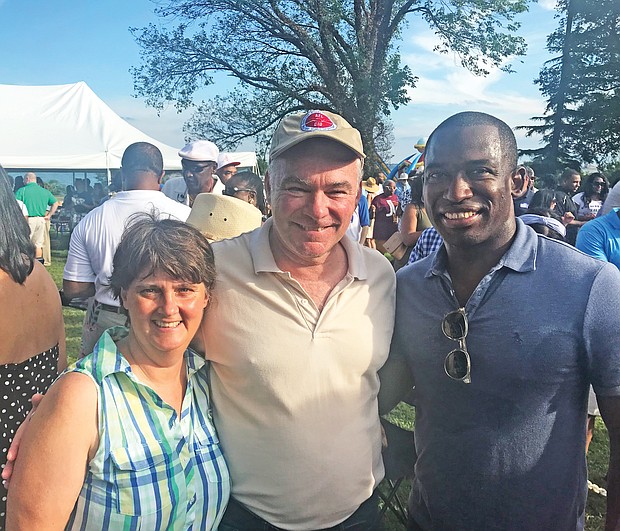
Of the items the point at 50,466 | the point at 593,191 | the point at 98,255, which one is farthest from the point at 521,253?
the point at 593,191

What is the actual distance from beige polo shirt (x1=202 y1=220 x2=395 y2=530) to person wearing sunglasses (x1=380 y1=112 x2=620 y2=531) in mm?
218

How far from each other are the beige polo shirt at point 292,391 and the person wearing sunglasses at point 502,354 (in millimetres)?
218

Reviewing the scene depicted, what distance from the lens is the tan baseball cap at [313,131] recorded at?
1.83 m

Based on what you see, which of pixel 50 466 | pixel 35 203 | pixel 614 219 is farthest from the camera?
pixel 35 203

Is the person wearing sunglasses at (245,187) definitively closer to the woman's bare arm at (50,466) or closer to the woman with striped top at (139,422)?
the woman with striped top at (139,422)

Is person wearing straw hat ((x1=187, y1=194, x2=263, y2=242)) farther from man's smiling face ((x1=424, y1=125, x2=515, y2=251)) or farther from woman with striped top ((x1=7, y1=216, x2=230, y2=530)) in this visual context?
man's smiling face ((x1=424, y1=125, x2=515, y2=251))

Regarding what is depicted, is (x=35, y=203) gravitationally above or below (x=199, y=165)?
below

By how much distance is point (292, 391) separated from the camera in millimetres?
1721

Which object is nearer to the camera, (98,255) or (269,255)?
(269,255)

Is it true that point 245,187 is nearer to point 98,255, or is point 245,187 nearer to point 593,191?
point 98,255

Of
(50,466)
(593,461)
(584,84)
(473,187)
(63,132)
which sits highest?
(584,84)

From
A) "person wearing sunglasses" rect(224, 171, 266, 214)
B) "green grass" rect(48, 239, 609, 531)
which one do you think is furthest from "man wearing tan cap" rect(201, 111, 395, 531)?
"person wearing sunglasses" rect(224, 171, 266, 214)

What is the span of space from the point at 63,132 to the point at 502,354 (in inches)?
601

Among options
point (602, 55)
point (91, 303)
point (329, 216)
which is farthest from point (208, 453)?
point (602, 55)
